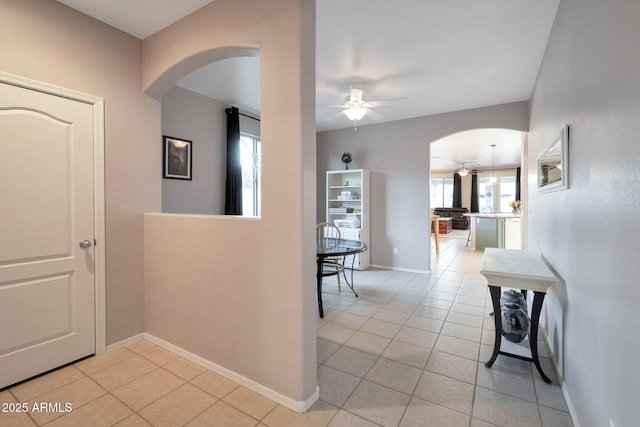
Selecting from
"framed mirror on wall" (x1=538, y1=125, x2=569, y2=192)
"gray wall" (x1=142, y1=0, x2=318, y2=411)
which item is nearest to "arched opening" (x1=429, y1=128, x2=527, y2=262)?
"framed mirror on wall" (x1=538, y1=125, x2=569, y2=192)

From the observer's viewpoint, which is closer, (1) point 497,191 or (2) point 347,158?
(2) point 347,158

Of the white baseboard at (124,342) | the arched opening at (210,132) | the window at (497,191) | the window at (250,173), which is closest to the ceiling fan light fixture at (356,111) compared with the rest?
the arched opening at (210,132)

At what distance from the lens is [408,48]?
2.67 metres

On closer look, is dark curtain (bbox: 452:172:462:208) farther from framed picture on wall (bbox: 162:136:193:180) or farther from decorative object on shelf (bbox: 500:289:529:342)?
framed picture on wall (bbox: 162:136:193:180)

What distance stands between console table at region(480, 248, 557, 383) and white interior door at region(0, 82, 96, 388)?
10.2ft

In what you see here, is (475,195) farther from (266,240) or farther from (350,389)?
(266,240)

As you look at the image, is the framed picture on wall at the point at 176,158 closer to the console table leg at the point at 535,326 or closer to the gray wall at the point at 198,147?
the gray wall at the point at 198,147

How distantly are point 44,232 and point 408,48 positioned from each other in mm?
3375

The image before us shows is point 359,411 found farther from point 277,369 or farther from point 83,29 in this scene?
point 83,29

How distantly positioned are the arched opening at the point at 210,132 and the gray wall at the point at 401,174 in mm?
2173

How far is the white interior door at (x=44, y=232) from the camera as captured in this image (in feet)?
6.05

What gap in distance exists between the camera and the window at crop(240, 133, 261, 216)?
4.54 meters

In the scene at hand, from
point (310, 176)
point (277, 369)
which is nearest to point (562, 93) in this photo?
point (310, 176)

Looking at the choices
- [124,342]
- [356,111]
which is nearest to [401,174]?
[356,111]
